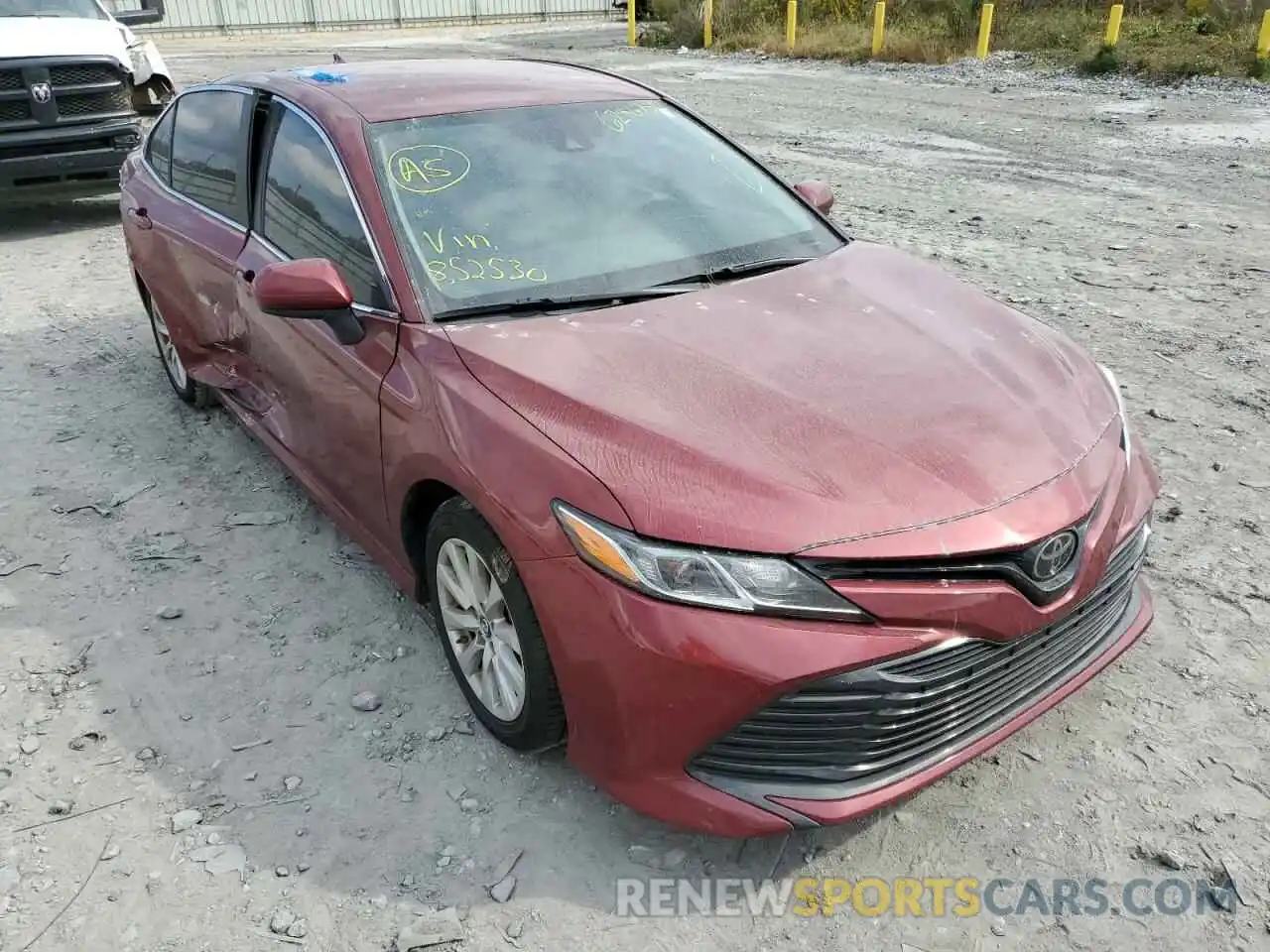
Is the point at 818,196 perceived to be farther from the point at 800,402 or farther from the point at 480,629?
the point at 480,629

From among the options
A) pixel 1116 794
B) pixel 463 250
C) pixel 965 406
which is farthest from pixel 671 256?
pixel 1116 794

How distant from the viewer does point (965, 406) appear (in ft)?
8.09

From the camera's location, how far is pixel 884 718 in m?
2.10

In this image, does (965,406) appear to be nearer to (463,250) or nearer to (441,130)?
(463,250)

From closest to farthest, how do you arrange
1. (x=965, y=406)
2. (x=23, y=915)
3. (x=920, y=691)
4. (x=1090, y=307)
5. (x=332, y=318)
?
1. (x=920, y=691)
2. (x=23, y=915)
3. (x=965, y=406)
4. (x=332, y=318)
5. (x=1090, y=307)

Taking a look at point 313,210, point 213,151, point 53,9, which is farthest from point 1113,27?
point 313,210

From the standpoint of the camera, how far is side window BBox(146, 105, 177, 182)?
15.2ft

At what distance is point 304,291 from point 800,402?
141cm

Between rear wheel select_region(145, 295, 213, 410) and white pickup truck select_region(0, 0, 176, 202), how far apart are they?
12.8 ft

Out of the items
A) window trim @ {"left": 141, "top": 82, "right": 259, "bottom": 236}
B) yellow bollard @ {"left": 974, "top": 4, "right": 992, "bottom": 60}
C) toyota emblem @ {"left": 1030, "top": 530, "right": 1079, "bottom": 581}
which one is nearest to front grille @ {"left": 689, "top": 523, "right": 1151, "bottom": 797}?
toyota emblem @ {"left": 1030, "top": 530, "right": 1079, "bottom": 581}

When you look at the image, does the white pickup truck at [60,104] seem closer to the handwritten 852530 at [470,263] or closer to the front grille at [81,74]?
the front grille at [81,74]

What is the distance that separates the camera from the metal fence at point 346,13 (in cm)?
2944

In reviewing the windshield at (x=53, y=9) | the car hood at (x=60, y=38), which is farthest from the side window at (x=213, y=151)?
the windshield at (x=53, y=9)

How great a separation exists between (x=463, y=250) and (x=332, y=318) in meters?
0.43
